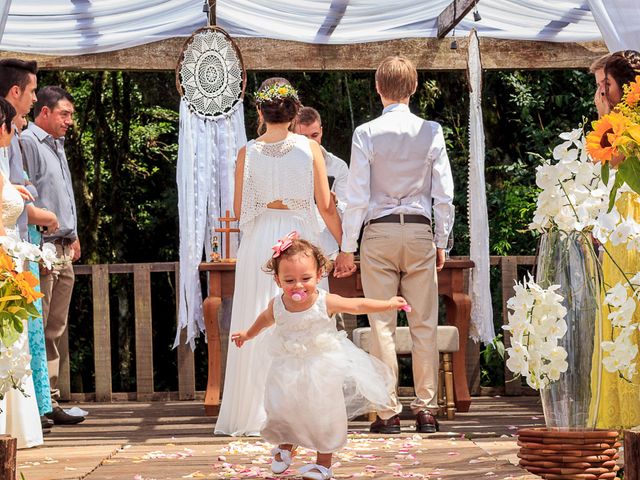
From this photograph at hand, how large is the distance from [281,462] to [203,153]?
369cm

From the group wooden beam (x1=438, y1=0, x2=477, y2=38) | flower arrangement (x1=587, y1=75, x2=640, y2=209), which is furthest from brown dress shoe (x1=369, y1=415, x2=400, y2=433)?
flower arrangement (x1=587, y1=75, x2=640, y2=209)

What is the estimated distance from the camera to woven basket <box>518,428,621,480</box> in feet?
9.04

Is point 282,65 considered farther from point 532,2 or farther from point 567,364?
point 567,364

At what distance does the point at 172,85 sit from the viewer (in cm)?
1165

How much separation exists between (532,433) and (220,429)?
2907 mm

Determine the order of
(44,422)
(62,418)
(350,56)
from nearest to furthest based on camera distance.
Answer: (44,422)
(62,418)
(350,56)

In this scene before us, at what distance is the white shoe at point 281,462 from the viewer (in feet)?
12.6

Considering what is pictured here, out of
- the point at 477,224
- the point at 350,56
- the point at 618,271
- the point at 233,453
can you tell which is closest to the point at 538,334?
the point at 618,271

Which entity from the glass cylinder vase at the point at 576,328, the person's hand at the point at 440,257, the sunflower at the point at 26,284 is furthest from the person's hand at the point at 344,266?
the glass cylinder vase at the point at 576,328

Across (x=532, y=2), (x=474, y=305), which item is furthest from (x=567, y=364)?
(x=532, y=2)

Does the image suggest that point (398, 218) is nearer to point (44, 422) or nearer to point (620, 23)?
point (620, 23)

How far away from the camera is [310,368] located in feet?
12.7

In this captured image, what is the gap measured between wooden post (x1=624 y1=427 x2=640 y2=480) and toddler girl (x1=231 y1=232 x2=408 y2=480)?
4.53ft

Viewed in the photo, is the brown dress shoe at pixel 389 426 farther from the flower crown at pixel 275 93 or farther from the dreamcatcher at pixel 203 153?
the dreamcatcher at pixel 203 153
